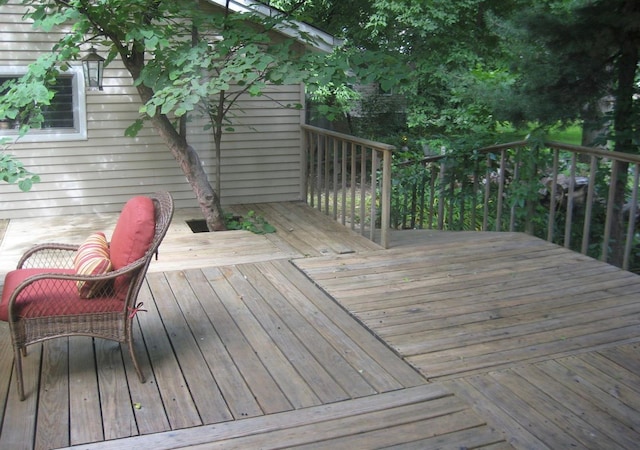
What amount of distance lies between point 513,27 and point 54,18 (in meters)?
3.86

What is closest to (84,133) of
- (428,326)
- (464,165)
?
(464,165)

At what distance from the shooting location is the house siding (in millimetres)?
6582

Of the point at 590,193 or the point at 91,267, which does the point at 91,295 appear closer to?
the point at 91,267

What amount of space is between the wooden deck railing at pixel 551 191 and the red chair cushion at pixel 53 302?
12.5 feet

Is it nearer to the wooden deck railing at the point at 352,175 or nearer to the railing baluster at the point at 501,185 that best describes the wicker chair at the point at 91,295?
the wooden deck railing at the point at 352,175

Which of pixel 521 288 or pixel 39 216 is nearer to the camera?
pixel 521 288

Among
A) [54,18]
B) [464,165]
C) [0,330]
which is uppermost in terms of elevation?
[54,18]

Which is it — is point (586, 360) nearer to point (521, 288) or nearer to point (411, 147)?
point (521, 288)

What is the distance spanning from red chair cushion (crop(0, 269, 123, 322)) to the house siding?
3.73 m

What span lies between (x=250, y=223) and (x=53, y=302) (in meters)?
3.24

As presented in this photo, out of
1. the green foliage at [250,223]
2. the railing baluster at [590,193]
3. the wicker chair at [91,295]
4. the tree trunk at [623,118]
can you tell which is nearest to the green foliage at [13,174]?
the green foliage at [250,223]

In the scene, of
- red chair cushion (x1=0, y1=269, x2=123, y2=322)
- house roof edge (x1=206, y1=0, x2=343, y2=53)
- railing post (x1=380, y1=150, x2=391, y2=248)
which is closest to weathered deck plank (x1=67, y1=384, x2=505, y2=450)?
red chair cushion (x1=0, y1=269, x2=123, y2=322)

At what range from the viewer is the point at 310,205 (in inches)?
290

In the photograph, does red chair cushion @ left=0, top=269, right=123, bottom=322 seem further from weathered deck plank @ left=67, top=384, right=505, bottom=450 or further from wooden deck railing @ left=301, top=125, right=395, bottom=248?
wooden deck railing @ left=301, top=125, right=395, bottom=248
